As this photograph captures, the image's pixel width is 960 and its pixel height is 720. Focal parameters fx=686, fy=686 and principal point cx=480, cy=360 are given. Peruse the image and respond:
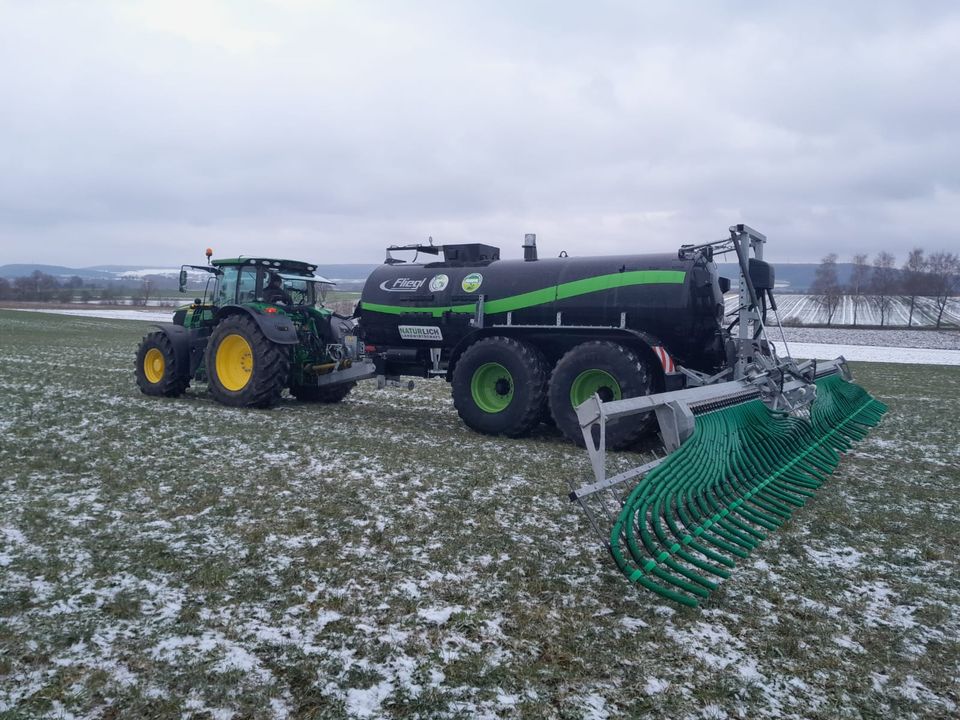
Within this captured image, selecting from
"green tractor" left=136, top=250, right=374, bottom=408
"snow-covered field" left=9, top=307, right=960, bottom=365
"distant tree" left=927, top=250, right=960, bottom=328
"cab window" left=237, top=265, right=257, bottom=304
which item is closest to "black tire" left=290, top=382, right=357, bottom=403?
"green tractor" left=136, top=250, right=374, bottom=408

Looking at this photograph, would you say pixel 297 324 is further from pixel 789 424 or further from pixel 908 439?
pixel 908 439

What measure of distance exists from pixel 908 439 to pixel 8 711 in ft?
30.2

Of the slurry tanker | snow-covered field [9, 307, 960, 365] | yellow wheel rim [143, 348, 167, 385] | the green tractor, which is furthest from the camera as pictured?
snow-covered field [9, 307, 960, 365]

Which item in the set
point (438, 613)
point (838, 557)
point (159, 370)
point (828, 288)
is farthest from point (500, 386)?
point (828, 288)

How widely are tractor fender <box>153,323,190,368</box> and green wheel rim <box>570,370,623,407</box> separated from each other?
20.1 ft

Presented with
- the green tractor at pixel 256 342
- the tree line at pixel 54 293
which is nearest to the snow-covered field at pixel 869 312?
the green tractor at pixel 256 342

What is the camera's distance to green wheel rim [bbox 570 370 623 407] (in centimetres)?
776

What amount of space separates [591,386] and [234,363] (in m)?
5.29

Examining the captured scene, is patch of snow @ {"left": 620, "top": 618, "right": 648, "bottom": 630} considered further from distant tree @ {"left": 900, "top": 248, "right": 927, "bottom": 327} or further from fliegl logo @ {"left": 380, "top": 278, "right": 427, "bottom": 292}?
distant tree @ {"left": 900, "top": 248, "right": 927, "bottom": 327}

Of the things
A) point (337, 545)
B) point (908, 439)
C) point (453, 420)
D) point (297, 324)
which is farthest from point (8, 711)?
point (908, 439)

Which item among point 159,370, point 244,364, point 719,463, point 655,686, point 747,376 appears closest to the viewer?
point 655,686

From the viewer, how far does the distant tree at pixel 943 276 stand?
50537 millimetres

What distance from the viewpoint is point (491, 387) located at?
8.62 meters

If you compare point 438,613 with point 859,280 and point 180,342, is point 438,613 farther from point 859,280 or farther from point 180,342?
point 859,280
